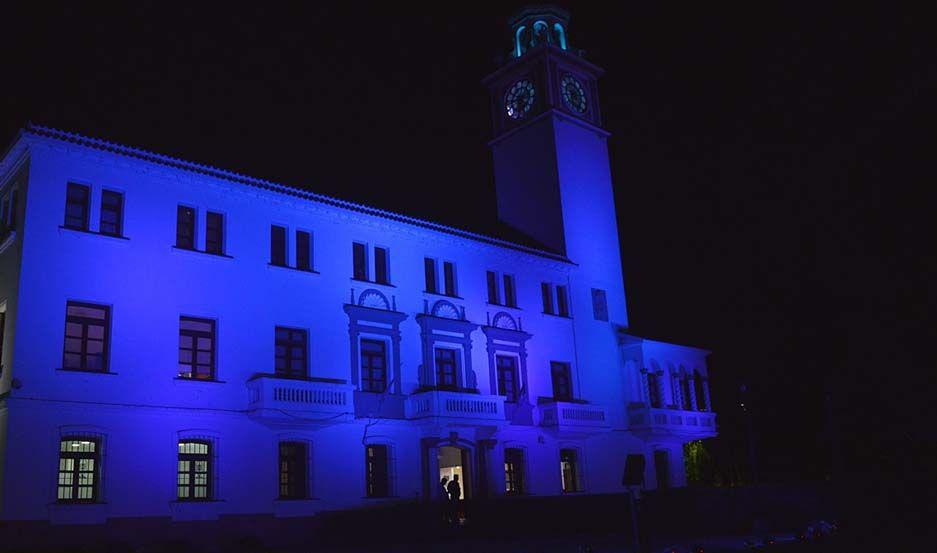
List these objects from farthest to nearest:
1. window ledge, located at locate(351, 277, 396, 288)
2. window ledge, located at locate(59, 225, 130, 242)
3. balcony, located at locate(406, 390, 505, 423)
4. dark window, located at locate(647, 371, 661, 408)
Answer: dark window, located at locate(647, 371, 661, 408) < window ledge, located at locate(351, 277, 396, 288) < balcony, located at locate(406, 390, 505, 423) < window ledge, located at locate(59, 225, 130, 242)

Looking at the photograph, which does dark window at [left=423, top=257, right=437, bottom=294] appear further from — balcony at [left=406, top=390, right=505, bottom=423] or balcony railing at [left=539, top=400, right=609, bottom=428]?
balcony railing at [left=539, top=400, right=609, bottom=428]

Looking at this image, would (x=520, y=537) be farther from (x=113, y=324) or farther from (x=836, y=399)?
(x=836, y=399)

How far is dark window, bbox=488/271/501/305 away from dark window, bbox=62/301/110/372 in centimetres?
1794

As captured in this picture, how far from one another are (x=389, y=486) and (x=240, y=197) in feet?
41.9

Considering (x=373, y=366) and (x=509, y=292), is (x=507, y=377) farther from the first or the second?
(x=373, y=366)

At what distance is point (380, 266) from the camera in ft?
119

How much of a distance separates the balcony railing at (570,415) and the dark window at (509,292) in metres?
5.10

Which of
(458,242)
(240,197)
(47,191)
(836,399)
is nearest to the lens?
(47,191)

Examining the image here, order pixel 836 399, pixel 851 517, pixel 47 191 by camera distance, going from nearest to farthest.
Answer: pixel 851 517
pixel 47 191
pixel 836 399

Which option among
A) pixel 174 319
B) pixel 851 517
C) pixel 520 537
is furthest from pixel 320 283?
pixel 851 517

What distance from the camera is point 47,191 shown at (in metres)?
27.6

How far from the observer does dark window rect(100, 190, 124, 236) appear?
94.4 feet

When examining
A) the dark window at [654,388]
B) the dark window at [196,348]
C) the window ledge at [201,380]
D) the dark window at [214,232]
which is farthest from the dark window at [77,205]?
the dark window at [654,388]

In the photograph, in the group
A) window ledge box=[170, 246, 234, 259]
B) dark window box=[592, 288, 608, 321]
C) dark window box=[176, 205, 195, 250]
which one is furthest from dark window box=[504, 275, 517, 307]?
dark window box=[176, 205, 195, 250]
